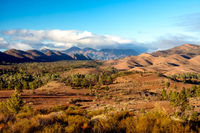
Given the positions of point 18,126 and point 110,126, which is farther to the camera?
point 110,126

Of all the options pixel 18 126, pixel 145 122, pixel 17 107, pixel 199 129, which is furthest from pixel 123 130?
pixel 17 107

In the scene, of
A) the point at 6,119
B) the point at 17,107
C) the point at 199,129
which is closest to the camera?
the point at 199,129

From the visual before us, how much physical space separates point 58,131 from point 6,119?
127 inches

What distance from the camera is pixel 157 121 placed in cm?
558

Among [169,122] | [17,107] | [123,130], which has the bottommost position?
[17,107]

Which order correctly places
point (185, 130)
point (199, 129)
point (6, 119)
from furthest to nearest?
point (6, 119)
point (199, 129)
point (185, 130)

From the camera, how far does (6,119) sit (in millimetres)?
6477

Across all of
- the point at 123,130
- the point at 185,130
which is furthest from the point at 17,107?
the point at 185,130

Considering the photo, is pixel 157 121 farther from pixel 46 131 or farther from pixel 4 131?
pixel 4 131

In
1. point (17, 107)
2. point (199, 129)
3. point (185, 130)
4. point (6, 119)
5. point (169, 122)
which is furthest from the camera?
point (17, 107)

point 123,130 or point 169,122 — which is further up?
point 169,122

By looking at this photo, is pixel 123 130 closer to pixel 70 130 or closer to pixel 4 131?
pixel 70 130

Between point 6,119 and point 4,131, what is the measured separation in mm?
1786

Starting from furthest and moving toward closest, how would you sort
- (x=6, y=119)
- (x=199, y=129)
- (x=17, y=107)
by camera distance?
(x=17, y=107), (x=6, y=119), (x=199, y=129)
